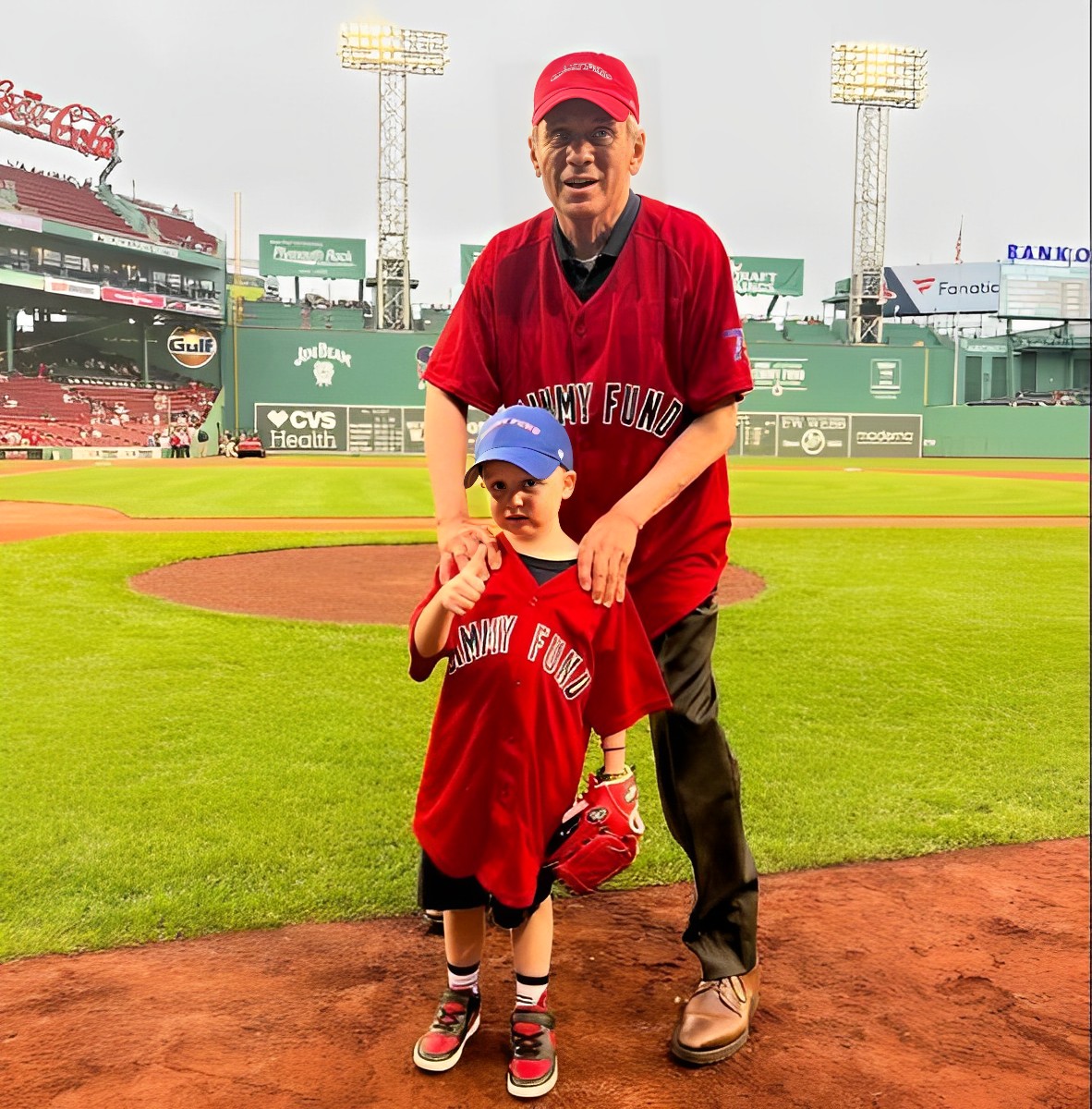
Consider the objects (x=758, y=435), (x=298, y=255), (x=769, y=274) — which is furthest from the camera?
(x=769, y=274)

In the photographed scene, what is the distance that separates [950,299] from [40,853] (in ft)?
200

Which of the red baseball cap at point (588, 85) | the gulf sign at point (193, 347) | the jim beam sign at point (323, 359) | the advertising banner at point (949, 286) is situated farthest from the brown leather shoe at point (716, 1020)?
the advertising banner at point (949, 286)

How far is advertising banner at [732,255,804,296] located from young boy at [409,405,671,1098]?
52.6 metres

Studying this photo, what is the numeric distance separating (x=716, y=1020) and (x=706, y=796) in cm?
52

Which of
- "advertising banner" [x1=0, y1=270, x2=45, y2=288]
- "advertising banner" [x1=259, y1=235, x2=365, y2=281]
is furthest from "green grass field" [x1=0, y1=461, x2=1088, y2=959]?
"advertising banner" [x1=259, y1=235, x2=365, y2=281]

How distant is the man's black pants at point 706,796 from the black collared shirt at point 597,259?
83 centimetres

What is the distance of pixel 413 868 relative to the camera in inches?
130

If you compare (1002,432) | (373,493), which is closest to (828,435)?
(1002,432)

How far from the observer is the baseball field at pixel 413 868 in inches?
88.0

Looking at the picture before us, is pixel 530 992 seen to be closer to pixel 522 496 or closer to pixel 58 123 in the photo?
pixel 522 496

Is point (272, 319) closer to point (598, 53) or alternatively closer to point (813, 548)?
point (813, 548)

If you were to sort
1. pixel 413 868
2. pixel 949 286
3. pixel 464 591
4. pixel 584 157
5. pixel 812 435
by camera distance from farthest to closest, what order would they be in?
pixel 949 286, pixel 812 435, pixel 413 868, pixel 584 157, pixel 464 591

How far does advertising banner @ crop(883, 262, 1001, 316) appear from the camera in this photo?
185ft

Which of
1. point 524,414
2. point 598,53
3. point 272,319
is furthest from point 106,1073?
A: point 272,319
